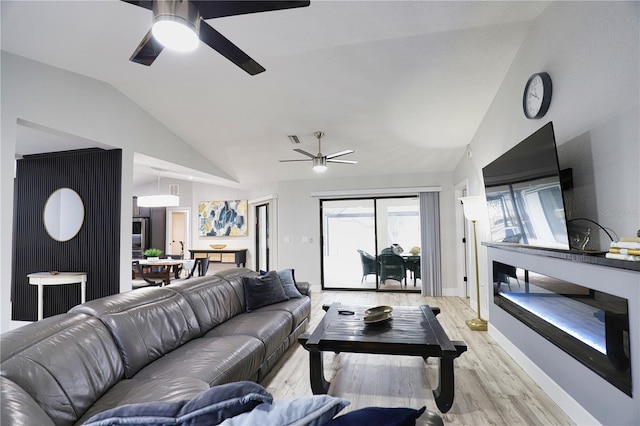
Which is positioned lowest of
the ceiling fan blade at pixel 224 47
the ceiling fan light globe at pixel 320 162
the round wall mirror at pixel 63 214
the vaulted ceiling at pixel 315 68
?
the round wall mirror at pixel 63 214

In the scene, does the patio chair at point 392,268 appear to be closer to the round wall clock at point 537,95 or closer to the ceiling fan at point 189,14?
the round wall clock at point 537,95

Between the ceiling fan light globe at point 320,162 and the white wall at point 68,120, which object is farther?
the ceiling fan light globe at point 320,162

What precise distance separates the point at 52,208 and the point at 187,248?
5052 mm

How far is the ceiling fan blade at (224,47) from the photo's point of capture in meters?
1.78

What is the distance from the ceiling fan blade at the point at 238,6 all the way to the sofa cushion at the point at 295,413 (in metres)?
1.68

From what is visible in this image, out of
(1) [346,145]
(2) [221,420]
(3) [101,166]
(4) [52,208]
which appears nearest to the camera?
(2) [221,420]

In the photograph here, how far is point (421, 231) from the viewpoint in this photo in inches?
250

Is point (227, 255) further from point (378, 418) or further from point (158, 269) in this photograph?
point (378, 418)

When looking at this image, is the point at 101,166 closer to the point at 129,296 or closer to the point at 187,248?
the point at 129,296

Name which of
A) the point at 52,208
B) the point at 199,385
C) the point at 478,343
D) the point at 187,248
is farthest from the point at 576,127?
the point at 187,248

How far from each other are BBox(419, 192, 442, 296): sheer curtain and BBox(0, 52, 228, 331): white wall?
454 cm

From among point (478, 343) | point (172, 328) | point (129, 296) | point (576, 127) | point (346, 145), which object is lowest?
point (478, 343)

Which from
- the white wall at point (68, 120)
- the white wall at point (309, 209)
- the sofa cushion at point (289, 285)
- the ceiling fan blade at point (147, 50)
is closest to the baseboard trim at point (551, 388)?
the sofa cushion at point (289, 285)

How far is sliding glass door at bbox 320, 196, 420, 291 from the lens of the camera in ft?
21.7
